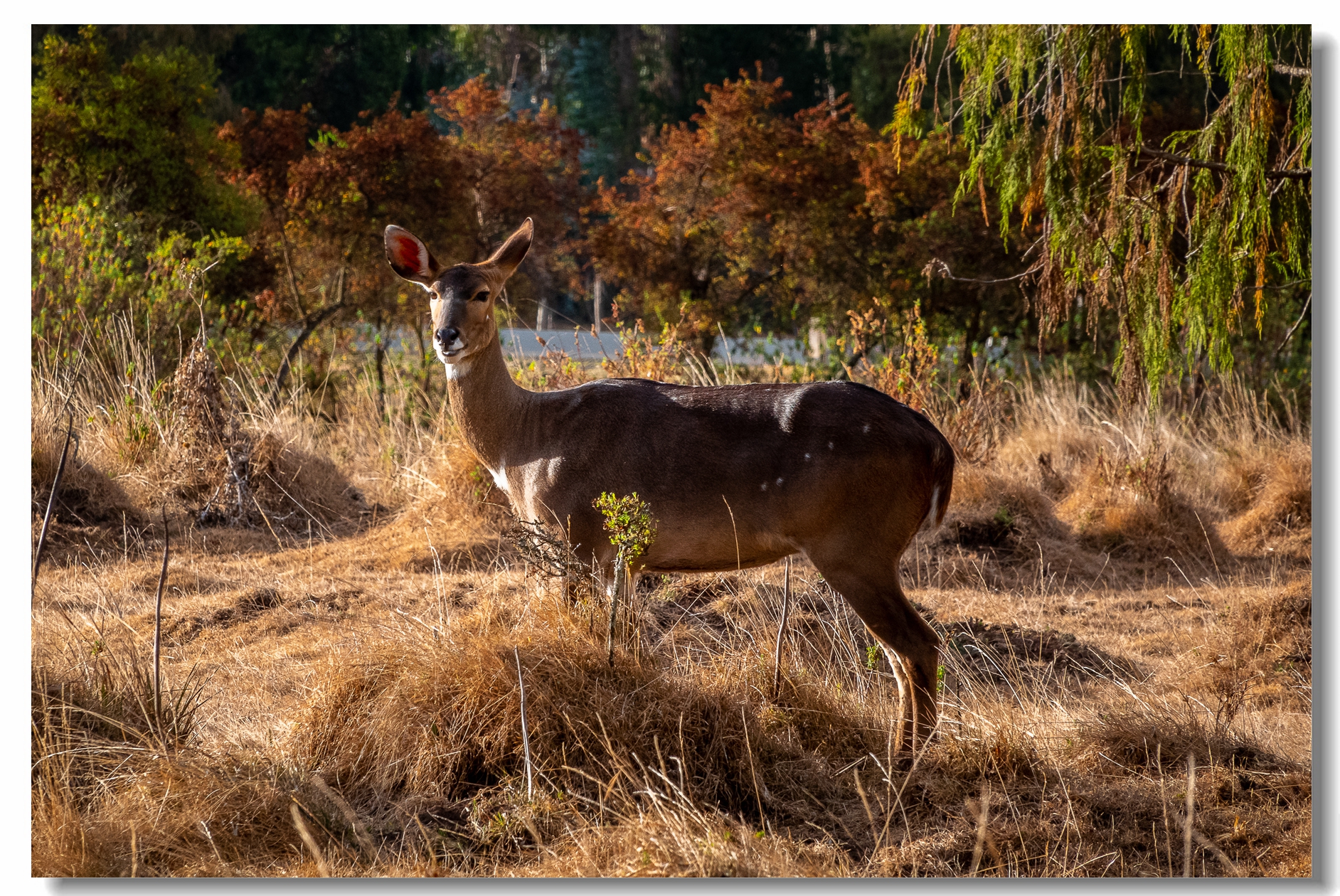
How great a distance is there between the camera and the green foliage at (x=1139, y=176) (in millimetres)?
4547

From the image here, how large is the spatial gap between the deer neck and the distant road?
2679mm

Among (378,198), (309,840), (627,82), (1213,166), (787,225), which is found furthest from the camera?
(627,82)

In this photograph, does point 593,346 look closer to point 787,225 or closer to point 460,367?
point 787,225

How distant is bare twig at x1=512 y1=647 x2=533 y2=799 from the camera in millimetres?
3230

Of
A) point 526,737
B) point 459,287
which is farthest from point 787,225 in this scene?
point 526,737

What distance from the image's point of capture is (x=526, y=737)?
10.6ft

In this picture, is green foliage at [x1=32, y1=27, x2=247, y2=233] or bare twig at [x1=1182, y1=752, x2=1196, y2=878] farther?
green foliage at [x1=32, y1=27, x2=247, y2=233]

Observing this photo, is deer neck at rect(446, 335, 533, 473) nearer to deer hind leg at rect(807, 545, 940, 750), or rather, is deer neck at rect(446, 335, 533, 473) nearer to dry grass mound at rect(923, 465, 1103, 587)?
deer hind leg at rect(807, 545, 940, 750)

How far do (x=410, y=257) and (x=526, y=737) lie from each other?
1.93 m

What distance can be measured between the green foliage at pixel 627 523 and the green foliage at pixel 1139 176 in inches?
75.1

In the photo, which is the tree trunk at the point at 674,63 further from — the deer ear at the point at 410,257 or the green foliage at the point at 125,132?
the deer ear at the point at 410,257

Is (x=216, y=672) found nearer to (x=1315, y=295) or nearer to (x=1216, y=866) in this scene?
(x=1216, y=866)

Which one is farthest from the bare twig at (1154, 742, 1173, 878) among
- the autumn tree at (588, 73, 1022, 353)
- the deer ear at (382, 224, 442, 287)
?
the autumn tree at (588, 73, 1022, 353)

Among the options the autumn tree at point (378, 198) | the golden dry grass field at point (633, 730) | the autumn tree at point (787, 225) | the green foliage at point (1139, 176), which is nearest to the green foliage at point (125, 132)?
the autumn tree at point (378, 198)
